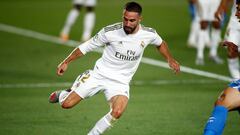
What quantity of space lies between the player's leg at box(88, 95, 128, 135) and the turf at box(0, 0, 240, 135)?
0.91m

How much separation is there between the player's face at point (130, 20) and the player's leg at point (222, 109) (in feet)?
5.45

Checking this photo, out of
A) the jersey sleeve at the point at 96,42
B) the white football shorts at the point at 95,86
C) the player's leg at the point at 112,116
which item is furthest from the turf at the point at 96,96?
the jersey sleeve at the point at 96,42

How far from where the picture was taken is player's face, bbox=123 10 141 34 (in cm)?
895

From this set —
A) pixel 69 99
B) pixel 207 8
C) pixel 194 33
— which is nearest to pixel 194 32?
pixel 194 33

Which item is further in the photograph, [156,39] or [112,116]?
[156,39]

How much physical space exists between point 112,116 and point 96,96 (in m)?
4.16

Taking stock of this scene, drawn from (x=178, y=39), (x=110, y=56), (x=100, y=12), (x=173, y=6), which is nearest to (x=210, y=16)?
(x=178, y=39)

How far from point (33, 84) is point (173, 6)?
1465 cm

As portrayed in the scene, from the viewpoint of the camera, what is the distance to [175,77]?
14742 millimetres

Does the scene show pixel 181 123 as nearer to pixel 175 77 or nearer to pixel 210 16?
pixel 175 77

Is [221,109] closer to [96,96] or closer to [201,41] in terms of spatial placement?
[96,96]

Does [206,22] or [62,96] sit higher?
[62,96]

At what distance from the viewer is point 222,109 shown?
8023 mm

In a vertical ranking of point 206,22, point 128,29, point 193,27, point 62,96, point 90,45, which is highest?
point 128,29
